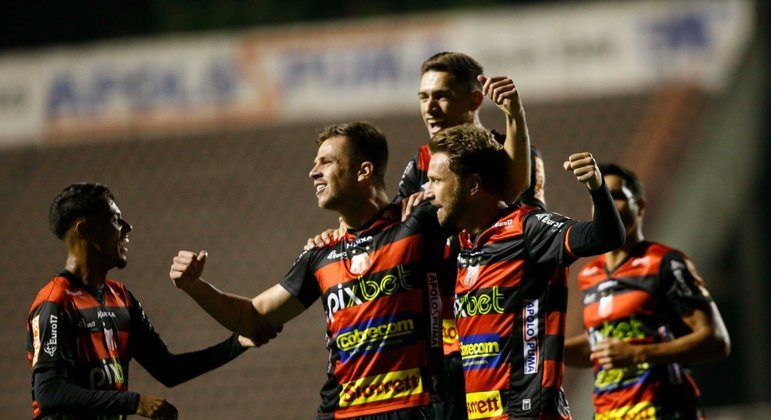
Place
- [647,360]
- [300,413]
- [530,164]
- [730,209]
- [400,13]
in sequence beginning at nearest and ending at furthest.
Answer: [530,164] → [647,360] → [300,413] → [730,209] → [400,13]

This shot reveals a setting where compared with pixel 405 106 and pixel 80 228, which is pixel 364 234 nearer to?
pixel 80 228

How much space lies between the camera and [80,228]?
14.3 feet

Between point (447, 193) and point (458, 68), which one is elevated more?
point (458, 68)

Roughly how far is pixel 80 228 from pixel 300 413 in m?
7.54

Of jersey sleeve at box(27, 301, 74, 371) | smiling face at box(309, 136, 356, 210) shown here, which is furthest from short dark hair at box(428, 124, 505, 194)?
jersey sleeve at box(27, 301, 74, 371)

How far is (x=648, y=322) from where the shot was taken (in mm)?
5016

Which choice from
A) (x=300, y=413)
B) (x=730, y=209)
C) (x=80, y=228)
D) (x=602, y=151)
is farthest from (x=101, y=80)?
(x=80, y=228)

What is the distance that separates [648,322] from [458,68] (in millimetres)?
1488

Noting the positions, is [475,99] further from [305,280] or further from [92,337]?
[92,337]

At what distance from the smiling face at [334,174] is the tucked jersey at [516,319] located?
1.92ft

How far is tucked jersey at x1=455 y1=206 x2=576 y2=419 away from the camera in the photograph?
12.7ft

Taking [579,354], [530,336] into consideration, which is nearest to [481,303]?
[530,336]

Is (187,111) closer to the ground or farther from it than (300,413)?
farther from it

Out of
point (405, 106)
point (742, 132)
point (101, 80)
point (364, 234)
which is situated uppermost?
point (101, 80)
